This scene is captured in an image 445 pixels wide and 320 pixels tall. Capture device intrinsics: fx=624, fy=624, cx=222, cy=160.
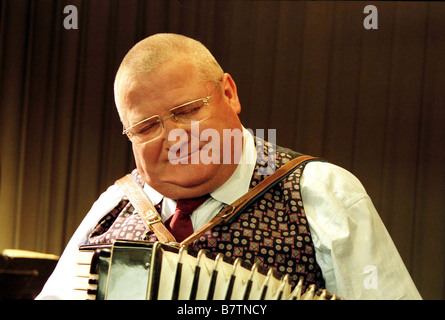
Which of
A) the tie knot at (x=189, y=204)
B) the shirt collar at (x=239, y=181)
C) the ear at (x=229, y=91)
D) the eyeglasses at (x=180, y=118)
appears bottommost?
the tie knot at (x=189, y=204)

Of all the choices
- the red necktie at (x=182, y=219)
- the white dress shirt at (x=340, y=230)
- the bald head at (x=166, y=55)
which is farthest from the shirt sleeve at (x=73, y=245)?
the bald head at (x=166, y=55)

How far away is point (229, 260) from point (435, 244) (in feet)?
8.55

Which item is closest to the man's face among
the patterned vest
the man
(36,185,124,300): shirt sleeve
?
the man

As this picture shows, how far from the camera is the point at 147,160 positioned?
1.96 m

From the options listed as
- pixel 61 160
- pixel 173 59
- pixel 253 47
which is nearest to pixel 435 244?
pixel 253 47

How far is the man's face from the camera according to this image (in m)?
1.90

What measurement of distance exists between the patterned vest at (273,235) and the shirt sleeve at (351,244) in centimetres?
3

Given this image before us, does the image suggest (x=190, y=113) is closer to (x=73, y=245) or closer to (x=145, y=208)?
(x=145, y=208)

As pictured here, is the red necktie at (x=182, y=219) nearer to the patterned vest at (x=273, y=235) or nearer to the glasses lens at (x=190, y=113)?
the patterned vest at (x=273, y=235)

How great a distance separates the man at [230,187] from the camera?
1869 millimetres

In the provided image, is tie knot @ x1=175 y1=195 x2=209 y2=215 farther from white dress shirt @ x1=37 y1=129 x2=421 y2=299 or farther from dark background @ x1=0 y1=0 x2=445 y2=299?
dark background @ x1=0 y1=0 x2=445 y2=299

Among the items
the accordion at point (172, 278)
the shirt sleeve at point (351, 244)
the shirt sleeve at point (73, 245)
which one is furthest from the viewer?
the shirt sleeve at point (73, 245)

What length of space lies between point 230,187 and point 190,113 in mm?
287

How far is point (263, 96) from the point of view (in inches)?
141
